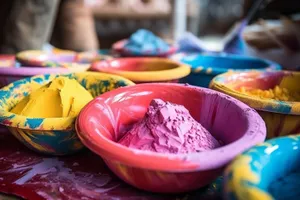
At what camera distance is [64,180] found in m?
0.74

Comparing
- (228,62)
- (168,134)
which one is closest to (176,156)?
(168,134)

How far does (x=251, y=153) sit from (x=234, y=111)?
0.66ft

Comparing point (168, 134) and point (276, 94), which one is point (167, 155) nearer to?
point (168, 134)

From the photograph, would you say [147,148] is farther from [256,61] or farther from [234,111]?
[256,61]

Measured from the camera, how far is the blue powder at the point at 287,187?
22.3 inches

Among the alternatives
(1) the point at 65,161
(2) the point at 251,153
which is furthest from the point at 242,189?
(1) the point at 65,161

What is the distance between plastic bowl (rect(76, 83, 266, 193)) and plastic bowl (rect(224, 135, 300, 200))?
0.04 metres

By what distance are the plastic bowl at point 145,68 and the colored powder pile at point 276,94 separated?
0.21 meters

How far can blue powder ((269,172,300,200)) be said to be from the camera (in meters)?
0.57

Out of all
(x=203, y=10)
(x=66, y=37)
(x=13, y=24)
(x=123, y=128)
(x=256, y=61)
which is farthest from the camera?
(x=203, y=10)

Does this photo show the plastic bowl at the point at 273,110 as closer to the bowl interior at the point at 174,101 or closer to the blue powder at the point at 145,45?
the bowl interior at the point at 174,101

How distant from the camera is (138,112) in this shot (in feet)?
2.76

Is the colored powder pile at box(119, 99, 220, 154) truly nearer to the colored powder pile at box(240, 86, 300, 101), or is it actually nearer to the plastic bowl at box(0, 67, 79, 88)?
the colored powder pile at box(240, 86, 300, 101)

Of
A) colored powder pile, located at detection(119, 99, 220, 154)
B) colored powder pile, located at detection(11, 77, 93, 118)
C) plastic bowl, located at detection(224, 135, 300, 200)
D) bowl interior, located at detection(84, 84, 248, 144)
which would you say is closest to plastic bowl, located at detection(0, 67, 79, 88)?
colored powder pile, located at detection(11, 77, 93, 118)
